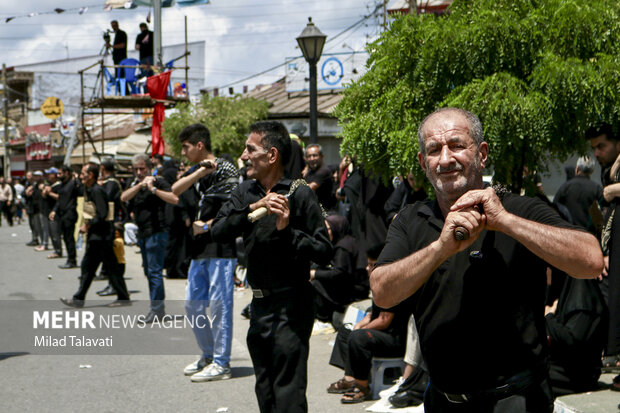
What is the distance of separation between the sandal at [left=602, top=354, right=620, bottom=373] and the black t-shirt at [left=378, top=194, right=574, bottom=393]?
12.8 feet

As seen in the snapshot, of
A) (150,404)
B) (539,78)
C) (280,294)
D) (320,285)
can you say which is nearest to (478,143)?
(280,294)

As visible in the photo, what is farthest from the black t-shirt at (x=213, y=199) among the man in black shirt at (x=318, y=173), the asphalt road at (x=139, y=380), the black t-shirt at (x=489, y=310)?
the black t-shirt at (x=489, y=310)

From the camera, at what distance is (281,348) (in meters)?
4.38

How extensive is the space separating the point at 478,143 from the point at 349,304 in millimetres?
6009

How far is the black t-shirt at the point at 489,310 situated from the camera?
99.2 inches

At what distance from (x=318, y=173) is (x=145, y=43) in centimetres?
1164

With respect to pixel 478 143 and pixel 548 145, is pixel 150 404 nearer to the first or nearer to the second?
pixel 548 145

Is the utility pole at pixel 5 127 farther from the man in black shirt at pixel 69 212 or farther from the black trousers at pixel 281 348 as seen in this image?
the black trousers at pixel 281 348

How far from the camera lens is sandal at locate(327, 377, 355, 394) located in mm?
6266

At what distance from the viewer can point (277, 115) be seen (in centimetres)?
2511

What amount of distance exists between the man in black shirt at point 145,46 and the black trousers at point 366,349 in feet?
52.1

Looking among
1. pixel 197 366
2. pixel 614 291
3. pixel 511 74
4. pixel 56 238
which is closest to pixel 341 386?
pixel 197 366

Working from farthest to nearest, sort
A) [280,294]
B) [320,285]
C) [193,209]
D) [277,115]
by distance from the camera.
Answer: [277,115] < [193,209] < [320,285] < [280,294]

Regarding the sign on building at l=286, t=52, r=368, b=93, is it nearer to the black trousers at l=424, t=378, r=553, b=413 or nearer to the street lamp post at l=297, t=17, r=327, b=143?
the street lamp post at l=297, t=17, r=327, b=143
